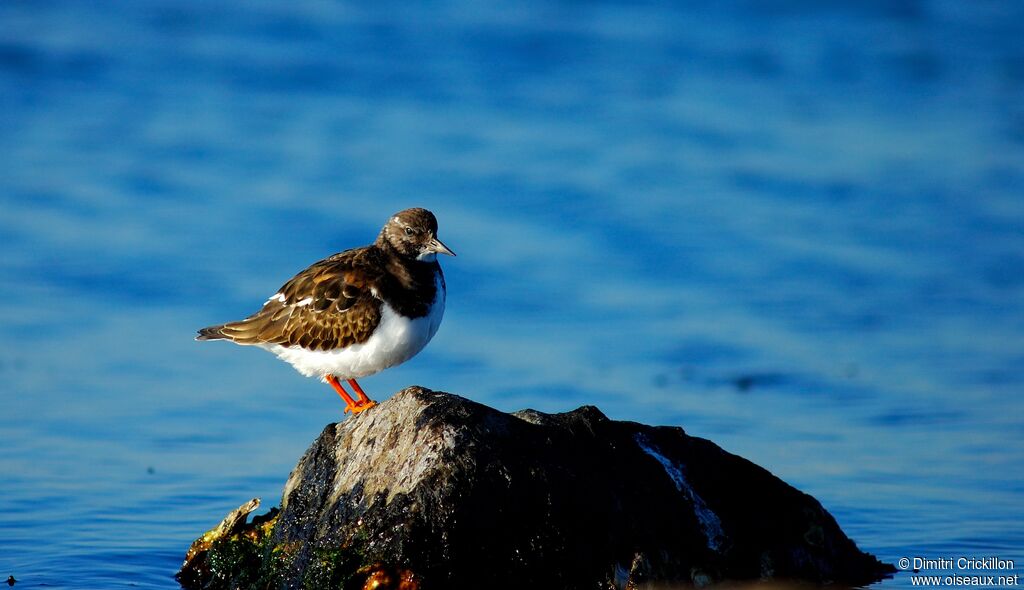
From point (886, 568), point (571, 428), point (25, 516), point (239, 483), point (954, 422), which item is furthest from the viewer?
point (954, 422)

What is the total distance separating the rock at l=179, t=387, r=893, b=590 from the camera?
18.3ft

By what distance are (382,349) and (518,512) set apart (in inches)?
64.9

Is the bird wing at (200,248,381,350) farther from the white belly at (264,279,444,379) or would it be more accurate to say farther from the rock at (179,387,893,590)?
the rock at (179,387,893,590)

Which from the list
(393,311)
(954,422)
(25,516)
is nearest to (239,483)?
(25,516)

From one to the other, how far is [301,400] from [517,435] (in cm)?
469

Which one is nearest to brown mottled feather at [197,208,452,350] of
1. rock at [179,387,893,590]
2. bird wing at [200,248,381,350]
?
bird wing at [200,248,381,350]

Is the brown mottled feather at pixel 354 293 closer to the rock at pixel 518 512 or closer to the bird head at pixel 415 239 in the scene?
the bird head at pixel 415 239


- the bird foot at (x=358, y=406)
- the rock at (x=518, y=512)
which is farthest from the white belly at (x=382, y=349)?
the rock at (x=518, y=512)

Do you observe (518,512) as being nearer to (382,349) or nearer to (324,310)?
(382,349)

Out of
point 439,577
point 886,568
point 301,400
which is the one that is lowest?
point 439,577

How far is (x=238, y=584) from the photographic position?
20.9 ft

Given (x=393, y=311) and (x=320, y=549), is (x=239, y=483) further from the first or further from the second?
(x=320, y=549)

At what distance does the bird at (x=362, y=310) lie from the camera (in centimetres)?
700

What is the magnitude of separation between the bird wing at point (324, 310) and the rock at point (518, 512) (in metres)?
0.81
